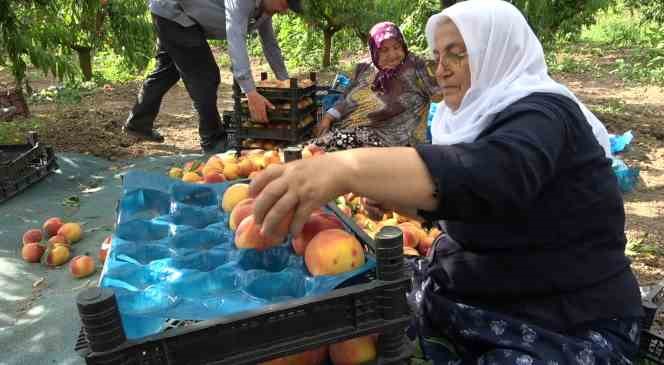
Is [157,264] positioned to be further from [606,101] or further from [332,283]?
[606,101]

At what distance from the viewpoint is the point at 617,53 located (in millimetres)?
11781

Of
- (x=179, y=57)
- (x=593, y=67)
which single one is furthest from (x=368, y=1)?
(x=179, y=57)

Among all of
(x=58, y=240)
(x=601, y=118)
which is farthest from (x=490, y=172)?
(x=601, y=118)

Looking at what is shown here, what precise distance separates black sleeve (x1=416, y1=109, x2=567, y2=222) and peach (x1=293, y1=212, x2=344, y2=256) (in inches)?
19.5

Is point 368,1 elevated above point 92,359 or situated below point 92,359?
above

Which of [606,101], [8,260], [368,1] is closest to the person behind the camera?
[8,260]

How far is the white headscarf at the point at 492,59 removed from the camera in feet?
3.82

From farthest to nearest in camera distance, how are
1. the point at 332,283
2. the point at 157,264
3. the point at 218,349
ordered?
1. the point at 157,264
2. the point at 332,283
3. the point at 218,349

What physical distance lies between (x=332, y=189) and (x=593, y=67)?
10.9m

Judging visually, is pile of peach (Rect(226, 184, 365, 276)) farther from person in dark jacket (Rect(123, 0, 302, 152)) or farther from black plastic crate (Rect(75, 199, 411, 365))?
person in dark jacket (Rect(123, 0, 302, 152))

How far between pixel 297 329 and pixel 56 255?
7.23 ft

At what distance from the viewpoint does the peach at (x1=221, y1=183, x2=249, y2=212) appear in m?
1.67

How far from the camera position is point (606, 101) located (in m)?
6.96

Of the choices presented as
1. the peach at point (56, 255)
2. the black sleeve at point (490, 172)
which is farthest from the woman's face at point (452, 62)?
the peach at point (56, 255)
